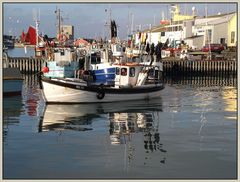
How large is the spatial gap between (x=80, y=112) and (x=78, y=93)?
2704mm

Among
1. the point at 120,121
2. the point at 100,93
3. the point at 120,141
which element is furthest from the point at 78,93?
the point at 120,141

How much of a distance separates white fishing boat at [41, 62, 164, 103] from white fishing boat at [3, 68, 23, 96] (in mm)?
3689

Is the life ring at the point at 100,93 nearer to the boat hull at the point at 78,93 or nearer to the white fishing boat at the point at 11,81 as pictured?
the boat hull at the point at 78,93

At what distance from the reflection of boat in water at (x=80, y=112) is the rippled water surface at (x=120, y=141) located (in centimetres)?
4

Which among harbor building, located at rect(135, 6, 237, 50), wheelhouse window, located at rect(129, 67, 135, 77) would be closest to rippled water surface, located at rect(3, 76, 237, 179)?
wheelhouse window, located at rect(129, 67, 135, 77)

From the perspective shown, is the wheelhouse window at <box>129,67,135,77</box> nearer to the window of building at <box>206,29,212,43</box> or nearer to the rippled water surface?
the rippled water surface

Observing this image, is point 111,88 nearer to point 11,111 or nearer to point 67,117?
point 67,117

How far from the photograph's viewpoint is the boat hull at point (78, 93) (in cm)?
2514

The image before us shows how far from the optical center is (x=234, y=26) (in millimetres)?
70438

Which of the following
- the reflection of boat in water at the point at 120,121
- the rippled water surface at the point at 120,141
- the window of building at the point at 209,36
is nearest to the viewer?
the rippled water surface at the point at 120,141

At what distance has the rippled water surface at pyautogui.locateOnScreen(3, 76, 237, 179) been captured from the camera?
38.2ft

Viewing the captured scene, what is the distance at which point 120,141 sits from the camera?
1550cm

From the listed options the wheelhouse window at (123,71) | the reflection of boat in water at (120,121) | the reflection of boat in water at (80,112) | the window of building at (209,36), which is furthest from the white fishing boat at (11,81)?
the window of building at (209,36)

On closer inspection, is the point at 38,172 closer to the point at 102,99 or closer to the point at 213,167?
the point at 213,167
